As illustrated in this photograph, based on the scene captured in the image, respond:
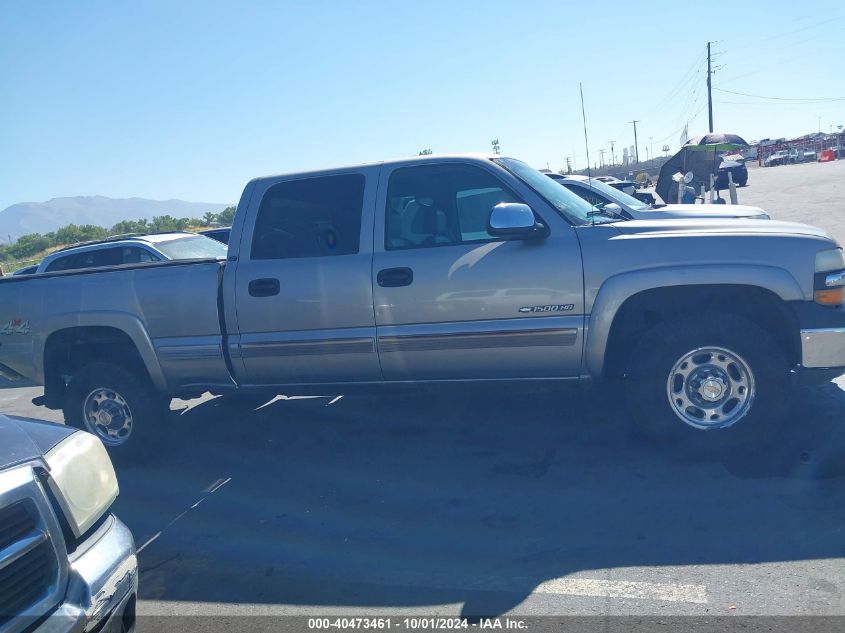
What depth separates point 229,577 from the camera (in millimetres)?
3871

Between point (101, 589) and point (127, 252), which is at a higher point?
point (127, 252)

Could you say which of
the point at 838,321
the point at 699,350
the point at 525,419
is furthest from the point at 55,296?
the point at 838,321

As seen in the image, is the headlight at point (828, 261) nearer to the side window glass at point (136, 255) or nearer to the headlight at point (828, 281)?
the headlight at point (828, 281)

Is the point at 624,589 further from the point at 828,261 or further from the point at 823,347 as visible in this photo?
the point at 828,261

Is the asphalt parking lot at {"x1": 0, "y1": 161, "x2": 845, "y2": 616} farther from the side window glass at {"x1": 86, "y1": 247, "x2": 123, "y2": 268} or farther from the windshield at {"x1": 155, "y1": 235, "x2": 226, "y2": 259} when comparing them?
the side window glass at {"x1": 86, "y1": 247, "x2": 123, "y2": 268}

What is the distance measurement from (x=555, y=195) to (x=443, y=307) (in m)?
1.14

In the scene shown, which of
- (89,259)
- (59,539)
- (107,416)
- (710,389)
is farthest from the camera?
(89,259)

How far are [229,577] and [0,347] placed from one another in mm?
3315

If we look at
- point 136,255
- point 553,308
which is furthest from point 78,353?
point 136,255

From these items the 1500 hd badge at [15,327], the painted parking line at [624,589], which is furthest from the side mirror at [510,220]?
the 1500 hd badge at [15,327]

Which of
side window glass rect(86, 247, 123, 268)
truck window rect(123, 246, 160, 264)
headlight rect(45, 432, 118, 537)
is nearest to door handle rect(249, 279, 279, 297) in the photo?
headlight rect(45, 432, 118, 537)

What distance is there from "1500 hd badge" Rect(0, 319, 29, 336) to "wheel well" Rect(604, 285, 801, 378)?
4476 mm

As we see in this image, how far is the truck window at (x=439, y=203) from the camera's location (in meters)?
4.96

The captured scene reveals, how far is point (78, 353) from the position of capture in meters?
5.89
